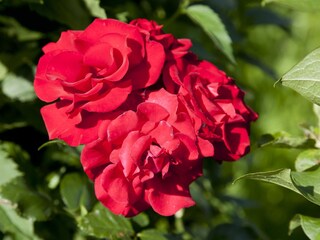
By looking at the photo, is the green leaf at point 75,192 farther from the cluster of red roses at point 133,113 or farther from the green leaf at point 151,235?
the cluster of red roses at point 133,113

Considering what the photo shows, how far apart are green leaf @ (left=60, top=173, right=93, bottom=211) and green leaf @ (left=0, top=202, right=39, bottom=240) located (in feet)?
0.21

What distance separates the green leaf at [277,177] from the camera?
2.31 ft

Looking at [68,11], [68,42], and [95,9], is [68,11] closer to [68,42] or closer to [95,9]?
[95,9]

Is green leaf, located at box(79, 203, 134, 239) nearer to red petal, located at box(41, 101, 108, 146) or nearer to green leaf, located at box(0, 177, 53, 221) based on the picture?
green leaf, located at box(0, 177, 53, 221)

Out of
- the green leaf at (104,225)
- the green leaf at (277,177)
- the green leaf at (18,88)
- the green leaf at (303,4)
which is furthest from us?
the green leaf at (18,88)

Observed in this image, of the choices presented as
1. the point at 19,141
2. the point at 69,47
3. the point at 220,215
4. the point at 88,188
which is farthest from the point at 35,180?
the point at 220,215

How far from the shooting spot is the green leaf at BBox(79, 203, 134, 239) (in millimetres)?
934

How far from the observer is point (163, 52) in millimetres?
769

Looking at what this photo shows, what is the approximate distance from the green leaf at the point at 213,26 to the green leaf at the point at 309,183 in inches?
10.5

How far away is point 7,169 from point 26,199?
5 cm

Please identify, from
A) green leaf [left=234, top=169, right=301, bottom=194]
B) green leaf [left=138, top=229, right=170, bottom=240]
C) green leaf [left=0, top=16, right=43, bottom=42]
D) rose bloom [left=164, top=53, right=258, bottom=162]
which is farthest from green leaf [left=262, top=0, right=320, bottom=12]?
green leaf [left=0, top=16, right=43, bottom=42]

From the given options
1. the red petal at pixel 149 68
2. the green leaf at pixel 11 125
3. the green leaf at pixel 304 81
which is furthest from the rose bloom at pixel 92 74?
the green leaf at pixel 11 125

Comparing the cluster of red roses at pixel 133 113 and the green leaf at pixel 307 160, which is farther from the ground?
the cluster of red roses at pixel 133 113

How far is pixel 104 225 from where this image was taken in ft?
3.12
